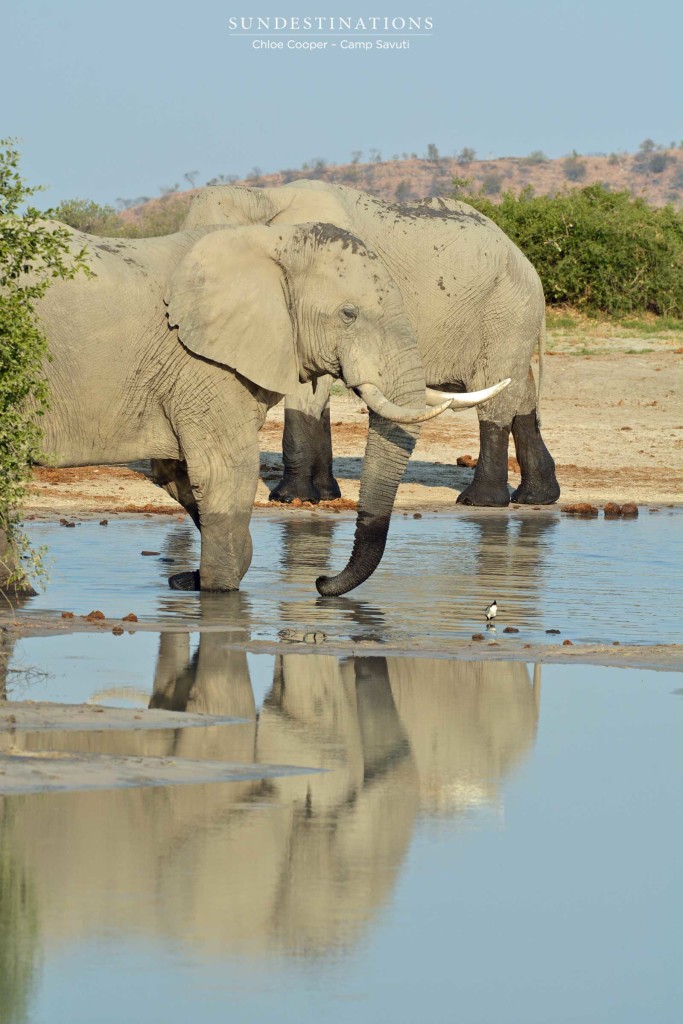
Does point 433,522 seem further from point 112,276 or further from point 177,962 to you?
point 177,962

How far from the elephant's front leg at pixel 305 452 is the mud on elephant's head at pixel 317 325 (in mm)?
4553

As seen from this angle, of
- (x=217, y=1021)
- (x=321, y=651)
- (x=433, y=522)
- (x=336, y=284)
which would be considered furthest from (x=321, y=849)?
(x=433, y=522)

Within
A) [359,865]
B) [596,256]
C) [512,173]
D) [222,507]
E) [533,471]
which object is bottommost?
[359,865]

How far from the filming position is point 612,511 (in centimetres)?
1388

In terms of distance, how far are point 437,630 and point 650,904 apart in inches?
153

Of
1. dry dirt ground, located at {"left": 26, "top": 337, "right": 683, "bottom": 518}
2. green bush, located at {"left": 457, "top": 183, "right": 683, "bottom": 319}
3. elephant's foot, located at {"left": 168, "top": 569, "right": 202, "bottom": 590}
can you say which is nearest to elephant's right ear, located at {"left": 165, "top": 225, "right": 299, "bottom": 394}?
elephant's foot, located at {"left": 168, "top": 569, "right": 202, "bottom": 590}

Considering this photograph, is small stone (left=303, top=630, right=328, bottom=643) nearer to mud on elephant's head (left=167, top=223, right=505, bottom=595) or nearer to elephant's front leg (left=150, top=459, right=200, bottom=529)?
mud on elephant's head (left=167, top=223, right=505, bottom=595)

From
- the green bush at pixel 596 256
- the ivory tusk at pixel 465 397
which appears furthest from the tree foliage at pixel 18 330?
the green bush at pixel 596 256

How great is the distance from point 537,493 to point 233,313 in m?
5.69

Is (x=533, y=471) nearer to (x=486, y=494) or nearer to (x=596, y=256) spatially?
(x=486, y=494)

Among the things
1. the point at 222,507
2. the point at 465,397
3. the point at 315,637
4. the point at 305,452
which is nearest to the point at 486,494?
the point at 305,452

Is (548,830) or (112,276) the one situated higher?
(112,276)

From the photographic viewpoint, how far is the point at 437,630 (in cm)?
855

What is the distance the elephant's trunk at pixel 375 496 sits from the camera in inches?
376
